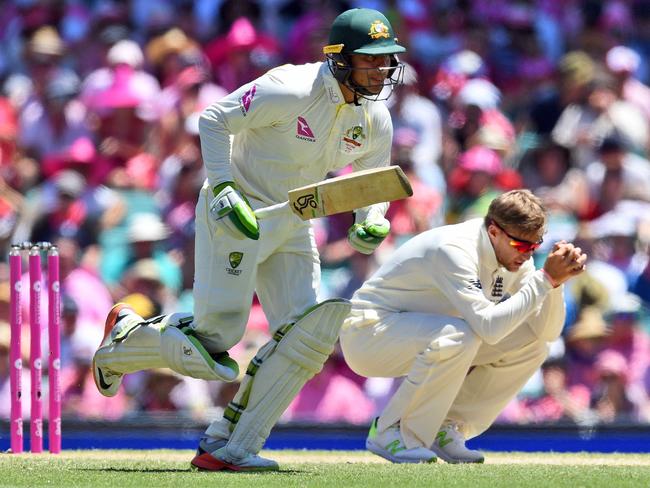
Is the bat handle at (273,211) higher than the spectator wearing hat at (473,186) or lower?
higher

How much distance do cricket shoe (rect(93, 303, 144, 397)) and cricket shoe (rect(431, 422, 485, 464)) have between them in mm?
1325

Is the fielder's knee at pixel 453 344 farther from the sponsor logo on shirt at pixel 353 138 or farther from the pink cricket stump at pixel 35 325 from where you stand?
the pink cricket stump at pixel 35 325

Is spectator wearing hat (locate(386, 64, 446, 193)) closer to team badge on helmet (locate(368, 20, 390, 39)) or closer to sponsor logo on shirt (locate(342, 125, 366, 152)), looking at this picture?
sponsor logo on shirt (locate(342, 125, 366, 152))

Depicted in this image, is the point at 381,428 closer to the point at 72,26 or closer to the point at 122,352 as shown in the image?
the point at 122,352

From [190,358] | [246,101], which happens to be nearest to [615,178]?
[246,101]

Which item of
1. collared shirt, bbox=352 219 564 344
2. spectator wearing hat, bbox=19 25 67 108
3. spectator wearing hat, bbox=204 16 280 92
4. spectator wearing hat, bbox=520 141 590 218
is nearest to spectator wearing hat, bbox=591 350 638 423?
spectator wearing hat, bbox=520 141 590 218

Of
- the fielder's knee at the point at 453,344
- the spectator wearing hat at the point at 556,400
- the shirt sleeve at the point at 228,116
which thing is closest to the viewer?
the shirt sleeve at the point at 228,116

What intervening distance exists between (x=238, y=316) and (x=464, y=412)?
4.00ft

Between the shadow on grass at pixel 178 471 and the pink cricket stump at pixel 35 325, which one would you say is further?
the pink cricket stump at pixel 35 325

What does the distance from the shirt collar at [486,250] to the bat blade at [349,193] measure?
811 millimetres

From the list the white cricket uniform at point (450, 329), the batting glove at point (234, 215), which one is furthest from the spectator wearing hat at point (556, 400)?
the batting glove at point (234, 215)

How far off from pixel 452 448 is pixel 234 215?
153 cm

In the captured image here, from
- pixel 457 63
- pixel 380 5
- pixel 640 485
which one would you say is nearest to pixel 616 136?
pixel 457 63

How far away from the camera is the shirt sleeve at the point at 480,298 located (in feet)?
19.0
